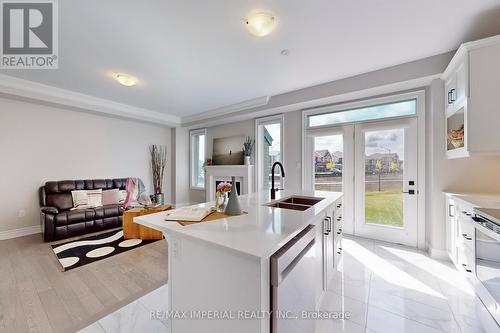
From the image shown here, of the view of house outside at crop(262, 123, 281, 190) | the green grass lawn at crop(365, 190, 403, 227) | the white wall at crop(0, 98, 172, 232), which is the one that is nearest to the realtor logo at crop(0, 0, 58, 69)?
the white wall at crop(0, 98, 172, 232)

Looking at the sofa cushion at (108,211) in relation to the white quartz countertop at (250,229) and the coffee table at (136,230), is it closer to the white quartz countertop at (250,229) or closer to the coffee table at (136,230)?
Answer: the coffee table at (136,230)

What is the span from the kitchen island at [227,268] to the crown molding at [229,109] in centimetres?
316

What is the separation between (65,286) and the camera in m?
2.03

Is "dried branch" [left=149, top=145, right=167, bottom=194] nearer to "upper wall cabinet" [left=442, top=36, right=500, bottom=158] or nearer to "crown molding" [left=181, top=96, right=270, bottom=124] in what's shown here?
"crown molding" [left=181, top=96, right=270, bottom=124]

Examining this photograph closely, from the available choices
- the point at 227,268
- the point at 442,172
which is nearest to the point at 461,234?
the point at 442,172

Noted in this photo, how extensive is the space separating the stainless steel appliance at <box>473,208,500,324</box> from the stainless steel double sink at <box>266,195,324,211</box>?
121cm

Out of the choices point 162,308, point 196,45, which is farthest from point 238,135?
point 162,308

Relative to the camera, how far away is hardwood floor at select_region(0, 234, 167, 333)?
1621 mm

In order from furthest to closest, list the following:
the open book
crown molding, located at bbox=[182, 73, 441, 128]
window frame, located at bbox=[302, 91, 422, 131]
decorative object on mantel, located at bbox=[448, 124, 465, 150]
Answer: window frame, located at bbox=[302, 91, 422, 131], crown molding, located at bbox=[182, 73, 441, 128], decorative object on mantel, located at bbox=[448, 124, 465, 150], the open book

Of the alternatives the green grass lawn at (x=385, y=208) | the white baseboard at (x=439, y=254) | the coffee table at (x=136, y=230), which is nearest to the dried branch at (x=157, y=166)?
the coffee table at (x=136, y=230)

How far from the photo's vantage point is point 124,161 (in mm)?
5023

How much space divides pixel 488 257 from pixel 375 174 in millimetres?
1881

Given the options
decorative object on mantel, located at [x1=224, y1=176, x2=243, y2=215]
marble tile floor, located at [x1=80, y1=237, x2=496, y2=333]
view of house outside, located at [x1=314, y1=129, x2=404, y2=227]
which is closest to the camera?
decorative object on mantel, located at [x1=224, y1=176, x2=243, y2=215]

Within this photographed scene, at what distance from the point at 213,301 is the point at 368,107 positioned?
365 centimetres
